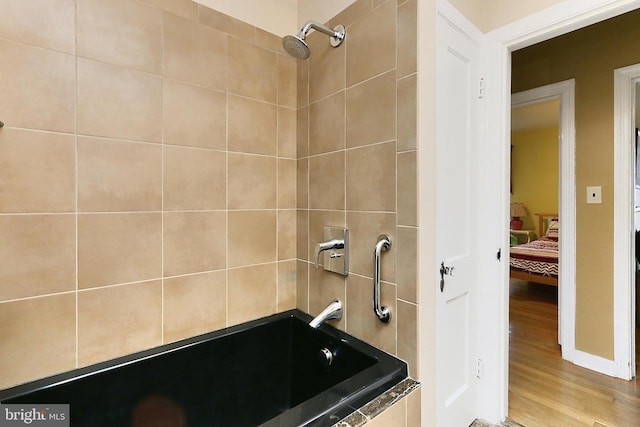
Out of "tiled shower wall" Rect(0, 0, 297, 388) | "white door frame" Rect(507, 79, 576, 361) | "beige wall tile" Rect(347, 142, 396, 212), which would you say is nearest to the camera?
"tiled shower wall" Rect(0, 0, 297, 388)

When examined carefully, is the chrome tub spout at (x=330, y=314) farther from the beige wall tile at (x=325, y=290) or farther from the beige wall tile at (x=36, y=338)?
the beige wall tile at (x=36, y=338)

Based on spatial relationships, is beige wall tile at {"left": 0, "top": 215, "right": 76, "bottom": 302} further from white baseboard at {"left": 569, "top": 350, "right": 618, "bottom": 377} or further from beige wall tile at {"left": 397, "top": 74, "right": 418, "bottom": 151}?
white baseboard at {"left": 569, "top": 350, "right": 618, "bottom": 377}

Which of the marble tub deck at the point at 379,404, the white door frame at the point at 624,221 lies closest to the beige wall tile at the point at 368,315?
the marble tub deck at the point at 379,404

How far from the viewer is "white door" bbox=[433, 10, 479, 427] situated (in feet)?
4.40

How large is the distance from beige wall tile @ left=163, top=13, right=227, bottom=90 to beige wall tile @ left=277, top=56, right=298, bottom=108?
0.33 m

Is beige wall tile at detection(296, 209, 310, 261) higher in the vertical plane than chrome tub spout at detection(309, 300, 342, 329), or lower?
higher

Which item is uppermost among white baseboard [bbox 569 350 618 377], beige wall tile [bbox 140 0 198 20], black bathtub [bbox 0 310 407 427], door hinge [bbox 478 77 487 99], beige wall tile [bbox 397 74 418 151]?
beige wall tile [bbox 140 0 198 20]

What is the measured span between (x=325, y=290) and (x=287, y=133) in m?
0.91

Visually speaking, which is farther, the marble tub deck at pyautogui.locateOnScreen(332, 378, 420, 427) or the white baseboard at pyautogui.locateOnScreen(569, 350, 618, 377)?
the white baseboard at pyautogui.locateOnScreen(569, 350, 618, 377)

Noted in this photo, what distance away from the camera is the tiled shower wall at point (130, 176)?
3.59ft

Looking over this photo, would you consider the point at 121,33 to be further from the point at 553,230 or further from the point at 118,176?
the point at 553,230

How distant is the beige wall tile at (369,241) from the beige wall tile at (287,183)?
449mm

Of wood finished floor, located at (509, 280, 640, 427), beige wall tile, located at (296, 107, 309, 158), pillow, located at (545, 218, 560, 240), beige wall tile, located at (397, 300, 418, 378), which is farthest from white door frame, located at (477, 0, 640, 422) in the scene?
pillow, located at (545, 218, 560, 240)

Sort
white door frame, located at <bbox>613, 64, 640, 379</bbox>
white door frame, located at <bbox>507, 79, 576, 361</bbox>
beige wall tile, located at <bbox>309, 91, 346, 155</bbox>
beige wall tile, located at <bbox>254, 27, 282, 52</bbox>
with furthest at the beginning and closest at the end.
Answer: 1. white door frame, located at <bbox>507, 79, 576, 361</bbox>
2. white door frame, located at <bbox>613, 64, 640, 379</bbox>
3. beige wall tile, located at <bbox>254, 27, 282, 52</bbox>
4. beige wall tile, located at <bbox>309, 91, 346, 155</bbox>
